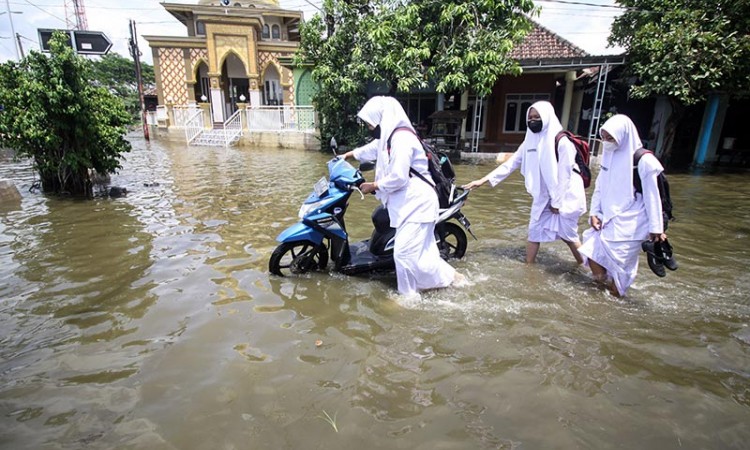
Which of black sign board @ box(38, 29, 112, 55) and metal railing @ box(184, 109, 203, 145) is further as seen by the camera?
metal railing @ box(184, 109, 203, 145)

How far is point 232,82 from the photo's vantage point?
2677 cm

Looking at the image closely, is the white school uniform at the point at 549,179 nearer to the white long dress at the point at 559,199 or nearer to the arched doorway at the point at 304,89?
the white long dress at the point at 559,199

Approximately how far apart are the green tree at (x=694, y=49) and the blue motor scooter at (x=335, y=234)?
33.9 feet

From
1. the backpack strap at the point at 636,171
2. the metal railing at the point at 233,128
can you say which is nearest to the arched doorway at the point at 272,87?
the metal railing at the point at 233,128

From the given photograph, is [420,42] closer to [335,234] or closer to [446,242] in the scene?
[446,242]

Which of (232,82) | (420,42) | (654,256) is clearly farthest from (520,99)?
(232,82)

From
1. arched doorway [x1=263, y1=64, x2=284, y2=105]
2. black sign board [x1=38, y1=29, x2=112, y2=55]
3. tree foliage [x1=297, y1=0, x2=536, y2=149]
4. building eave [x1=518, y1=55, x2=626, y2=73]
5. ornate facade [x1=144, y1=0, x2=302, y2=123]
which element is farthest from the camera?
arched doorway [x1=263, y1=64, x2=284, y2=105]

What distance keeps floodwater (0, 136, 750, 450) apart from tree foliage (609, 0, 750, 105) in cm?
786

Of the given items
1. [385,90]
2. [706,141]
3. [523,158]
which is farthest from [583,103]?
[523,158]

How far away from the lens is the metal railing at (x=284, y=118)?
1823cm

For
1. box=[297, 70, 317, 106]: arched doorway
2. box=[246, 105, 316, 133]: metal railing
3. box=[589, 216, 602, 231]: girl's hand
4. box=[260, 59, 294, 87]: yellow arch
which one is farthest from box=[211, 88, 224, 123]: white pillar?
box=[589, 216, 602, 231]: girl's hand

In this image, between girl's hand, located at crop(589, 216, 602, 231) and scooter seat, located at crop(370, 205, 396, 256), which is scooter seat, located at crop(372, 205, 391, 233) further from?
girl's hand, located at crop(589, 216, 602, 231)

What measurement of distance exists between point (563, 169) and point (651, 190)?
92 centimetres

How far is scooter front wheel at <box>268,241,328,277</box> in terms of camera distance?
A: 4.00 metres
